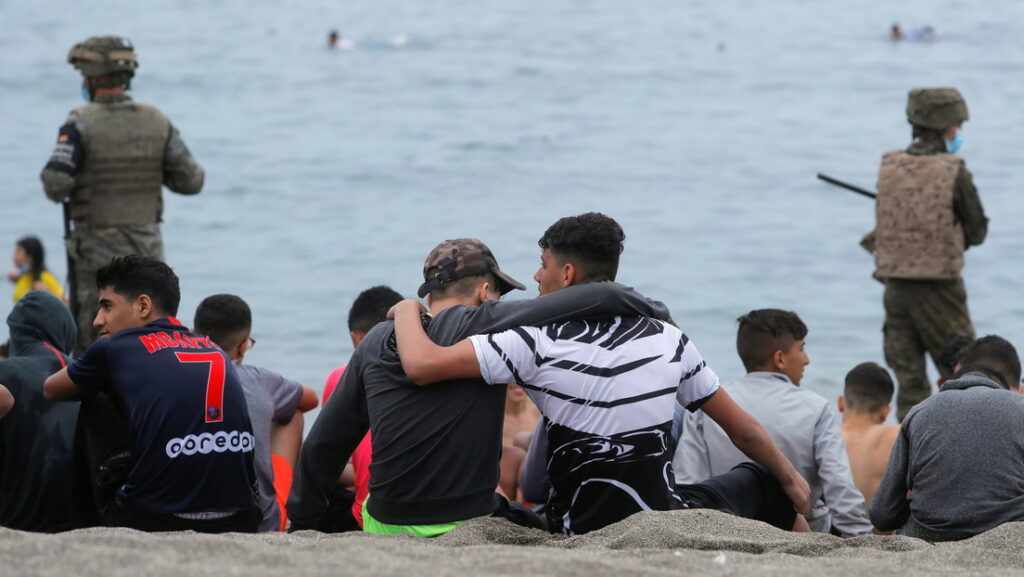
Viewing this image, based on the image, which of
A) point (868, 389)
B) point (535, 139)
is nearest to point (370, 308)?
point (868, 389)

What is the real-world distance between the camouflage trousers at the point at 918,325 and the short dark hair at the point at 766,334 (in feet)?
8.97

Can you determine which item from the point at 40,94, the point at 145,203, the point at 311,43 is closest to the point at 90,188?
the point at 145,203

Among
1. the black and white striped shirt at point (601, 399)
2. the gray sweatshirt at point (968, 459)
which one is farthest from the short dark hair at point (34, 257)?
the gray sweatshirt at point (968, 459)

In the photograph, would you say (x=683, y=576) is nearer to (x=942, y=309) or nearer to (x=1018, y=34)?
(x=942, y=309)

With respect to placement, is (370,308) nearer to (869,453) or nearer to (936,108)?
(869,453)

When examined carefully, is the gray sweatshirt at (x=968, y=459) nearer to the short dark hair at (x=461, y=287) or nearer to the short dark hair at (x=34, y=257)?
the short dark hair at (x=461, y=287)

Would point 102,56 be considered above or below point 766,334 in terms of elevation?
above

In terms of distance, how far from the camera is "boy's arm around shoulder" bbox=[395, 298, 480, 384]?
3850 millimetres

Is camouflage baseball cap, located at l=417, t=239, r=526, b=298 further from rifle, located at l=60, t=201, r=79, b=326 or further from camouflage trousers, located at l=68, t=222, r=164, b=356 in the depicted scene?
rifle, located at l=60, t=201, r=79, b=326

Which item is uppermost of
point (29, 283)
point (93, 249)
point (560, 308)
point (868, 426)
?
point (560, 308)

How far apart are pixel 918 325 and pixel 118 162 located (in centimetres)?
438

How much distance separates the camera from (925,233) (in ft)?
25.0

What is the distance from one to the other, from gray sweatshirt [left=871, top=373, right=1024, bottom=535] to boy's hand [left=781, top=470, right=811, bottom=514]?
13.1 inches

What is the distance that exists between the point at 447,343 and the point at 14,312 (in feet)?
5.78
